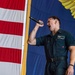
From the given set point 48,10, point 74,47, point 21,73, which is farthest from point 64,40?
point 48,10

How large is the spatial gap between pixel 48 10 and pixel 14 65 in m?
0.70

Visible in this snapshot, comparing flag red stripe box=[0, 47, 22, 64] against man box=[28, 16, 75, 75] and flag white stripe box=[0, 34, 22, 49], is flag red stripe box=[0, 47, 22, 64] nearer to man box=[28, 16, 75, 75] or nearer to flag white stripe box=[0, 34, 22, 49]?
flag white stripe box=[0, 34, 22, 49]

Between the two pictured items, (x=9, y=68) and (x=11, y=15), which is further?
(x=11, y=15)

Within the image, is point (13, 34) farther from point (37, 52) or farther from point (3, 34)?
point (37, 52)

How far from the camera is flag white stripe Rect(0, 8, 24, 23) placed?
8.89ft

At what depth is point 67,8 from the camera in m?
2.95

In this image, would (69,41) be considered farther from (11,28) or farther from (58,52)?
(11,28)

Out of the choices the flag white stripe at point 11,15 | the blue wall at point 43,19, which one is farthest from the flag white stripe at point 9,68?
the flag white stripe at point 11,15

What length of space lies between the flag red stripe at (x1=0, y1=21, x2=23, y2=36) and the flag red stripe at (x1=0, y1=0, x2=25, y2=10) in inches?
6.9

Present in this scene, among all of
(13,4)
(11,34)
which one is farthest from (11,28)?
(13,4)

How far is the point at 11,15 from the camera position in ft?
8.95

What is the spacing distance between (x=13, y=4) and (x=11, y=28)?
260 millimetres

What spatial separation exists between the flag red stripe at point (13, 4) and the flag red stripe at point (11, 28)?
0.57 ft

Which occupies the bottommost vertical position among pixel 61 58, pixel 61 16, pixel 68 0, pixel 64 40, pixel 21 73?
pixel 21 73
